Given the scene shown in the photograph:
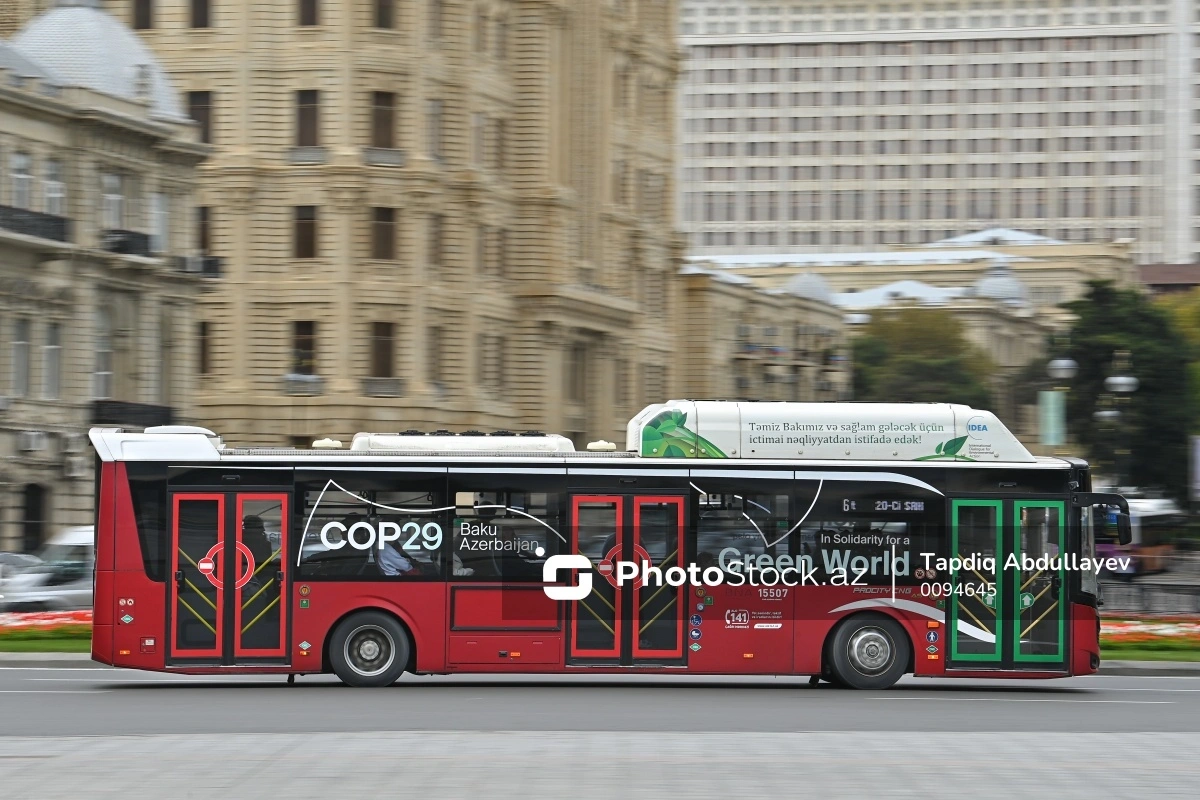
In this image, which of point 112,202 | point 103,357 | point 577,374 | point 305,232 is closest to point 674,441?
point 103,357

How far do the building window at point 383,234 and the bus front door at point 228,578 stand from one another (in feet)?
133

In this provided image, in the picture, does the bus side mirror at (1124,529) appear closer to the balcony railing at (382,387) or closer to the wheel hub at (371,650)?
the wheel hub at (371,650)

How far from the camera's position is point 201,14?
61.8m

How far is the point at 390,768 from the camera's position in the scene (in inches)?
538

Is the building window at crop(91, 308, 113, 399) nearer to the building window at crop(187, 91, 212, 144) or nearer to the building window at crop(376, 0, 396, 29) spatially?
the building window at crop(187, 91, 212, 144)

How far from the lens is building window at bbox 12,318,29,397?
45.5 m

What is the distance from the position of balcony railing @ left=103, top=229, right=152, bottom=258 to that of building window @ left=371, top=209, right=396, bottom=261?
1291 centimetres

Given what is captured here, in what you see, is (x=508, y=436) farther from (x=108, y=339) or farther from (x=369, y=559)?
(x=108, y=339)

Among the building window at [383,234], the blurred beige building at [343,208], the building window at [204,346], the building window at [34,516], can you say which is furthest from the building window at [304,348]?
the building window at [34,516]

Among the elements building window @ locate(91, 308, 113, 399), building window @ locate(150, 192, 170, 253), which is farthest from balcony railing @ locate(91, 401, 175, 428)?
building window @ locate(150, 192, 170, 253)

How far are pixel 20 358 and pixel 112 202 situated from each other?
5098mm

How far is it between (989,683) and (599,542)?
17.6 ft

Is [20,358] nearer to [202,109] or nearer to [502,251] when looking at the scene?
[202,109]

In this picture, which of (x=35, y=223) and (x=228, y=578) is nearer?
(x=228, y=578)
